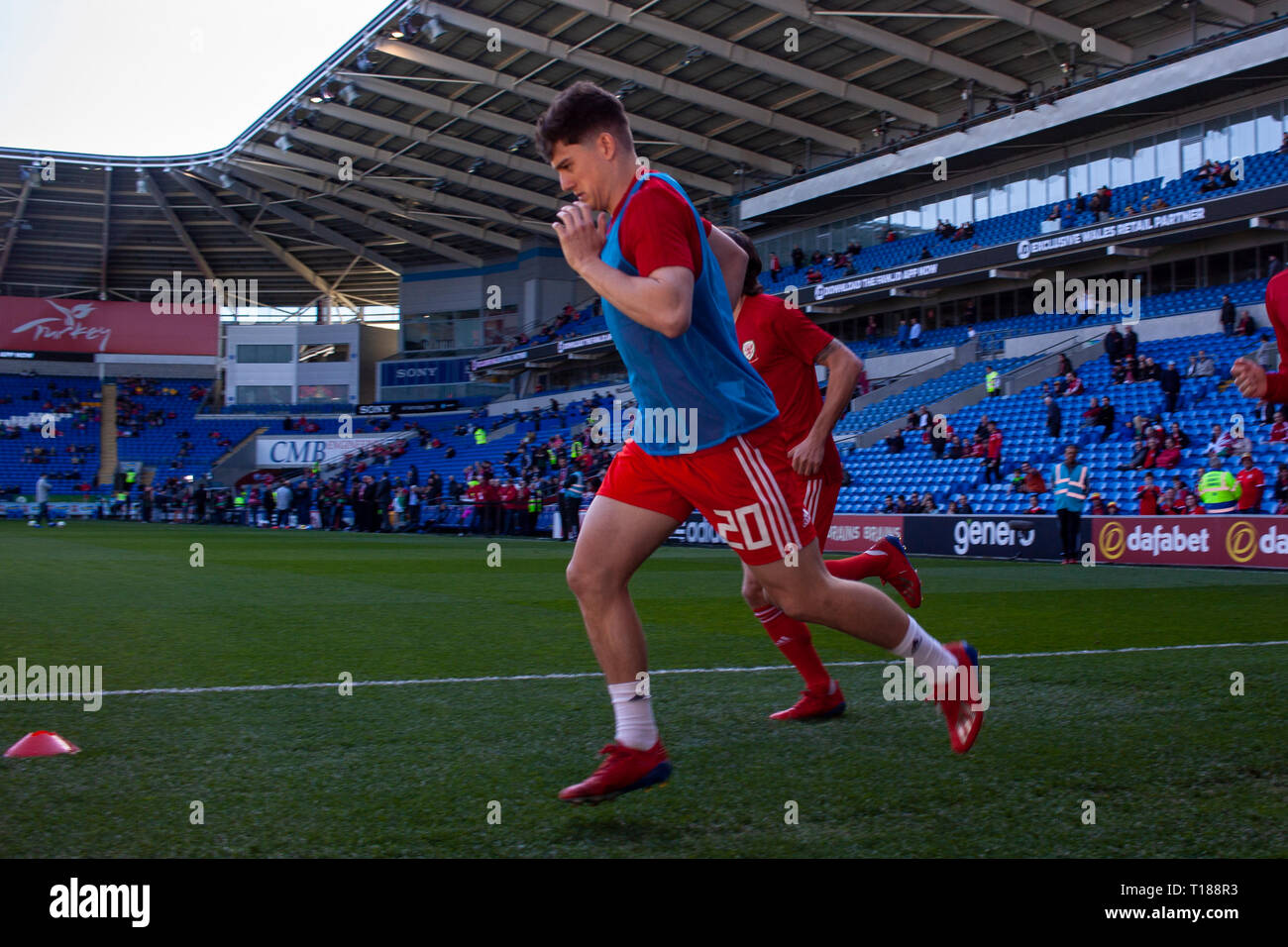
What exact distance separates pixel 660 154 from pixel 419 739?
1514 inches

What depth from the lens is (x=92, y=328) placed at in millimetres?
61375

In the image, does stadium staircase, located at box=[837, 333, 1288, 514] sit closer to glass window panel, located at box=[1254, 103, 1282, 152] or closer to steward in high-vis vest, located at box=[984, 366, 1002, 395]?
steward in high-vis vest, located at box=[984, 366, 1002, 395]

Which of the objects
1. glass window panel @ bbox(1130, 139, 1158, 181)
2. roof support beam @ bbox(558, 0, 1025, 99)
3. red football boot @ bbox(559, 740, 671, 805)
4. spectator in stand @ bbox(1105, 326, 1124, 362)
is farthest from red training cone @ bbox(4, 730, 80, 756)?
glass window panel @ bbox(1130, 139, 1158, 181)

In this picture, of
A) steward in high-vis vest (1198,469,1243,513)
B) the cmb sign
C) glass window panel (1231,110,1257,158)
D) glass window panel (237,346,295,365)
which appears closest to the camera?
steward in high-vis vest (1198,469,1243,513)

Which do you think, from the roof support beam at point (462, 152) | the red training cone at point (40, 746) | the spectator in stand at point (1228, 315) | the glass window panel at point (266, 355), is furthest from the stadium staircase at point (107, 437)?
the red training cone at point (40, 746)

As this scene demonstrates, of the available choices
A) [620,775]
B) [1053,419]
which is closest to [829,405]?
[620,775]

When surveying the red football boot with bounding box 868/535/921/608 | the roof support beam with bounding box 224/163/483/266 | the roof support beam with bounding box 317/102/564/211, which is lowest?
the red football boot with bounding box 868/535/921/608

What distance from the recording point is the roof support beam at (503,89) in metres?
34.7

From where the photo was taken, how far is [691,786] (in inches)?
139

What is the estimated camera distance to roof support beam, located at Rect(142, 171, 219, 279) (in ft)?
169

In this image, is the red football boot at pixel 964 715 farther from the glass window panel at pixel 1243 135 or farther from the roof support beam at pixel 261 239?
the roof support beam at pixel 261 239

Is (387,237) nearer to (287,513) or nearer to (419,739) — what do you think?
(287,513)

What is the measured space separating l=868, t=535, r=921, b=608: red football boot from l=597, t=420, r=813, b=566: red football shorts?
1.80 meters
